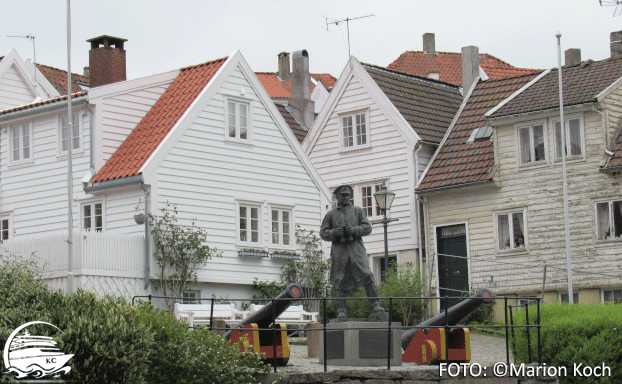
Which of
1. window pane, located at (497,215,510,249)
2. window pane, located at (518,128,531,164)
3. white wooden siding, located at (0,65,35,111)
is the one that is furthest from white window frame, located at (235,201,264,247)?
white wooden siding, located at (0,65,35,111)

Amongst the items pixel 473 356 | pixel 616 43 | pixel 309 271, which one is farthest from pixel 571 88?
pixel 473 356

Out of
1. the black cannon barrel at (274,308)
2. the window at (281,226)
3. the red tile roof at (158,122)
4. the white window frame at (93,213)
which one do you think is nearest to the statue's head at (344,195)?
the black cannon barrel at (274,308)

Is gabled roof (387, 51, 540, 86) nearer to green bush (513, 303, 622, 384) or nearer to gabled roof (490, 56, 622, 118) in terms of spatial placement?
gabled roof (490, 56, 622, 118)

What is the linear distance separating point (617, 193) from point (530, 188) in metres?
2.71

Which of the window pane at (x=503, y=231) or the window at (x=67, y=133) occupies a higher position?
the window at (x=67, y=133)

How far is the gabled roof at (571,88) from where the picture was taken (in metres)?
29.1

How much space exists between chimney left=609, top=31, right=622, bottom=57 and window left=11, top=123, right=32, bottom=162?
18.6 m

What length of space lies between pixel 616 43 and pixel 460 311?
20342 mm

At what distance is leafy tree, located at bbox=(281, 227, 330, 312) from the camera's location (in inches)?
1109

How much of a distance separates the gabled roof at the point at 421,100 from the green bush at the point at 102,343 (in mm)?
20698

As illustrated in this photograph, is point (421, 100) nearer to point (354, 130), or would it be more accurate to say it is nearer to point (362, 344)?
point (354, 130)

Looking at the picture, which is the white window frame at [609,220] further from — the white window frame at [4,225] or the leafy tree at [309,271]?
the white window frame at [4,225]

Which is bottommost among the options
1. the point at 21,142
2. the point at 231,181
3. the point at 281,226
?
the point at 281,226

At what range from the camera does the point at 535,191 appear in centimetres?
2995
